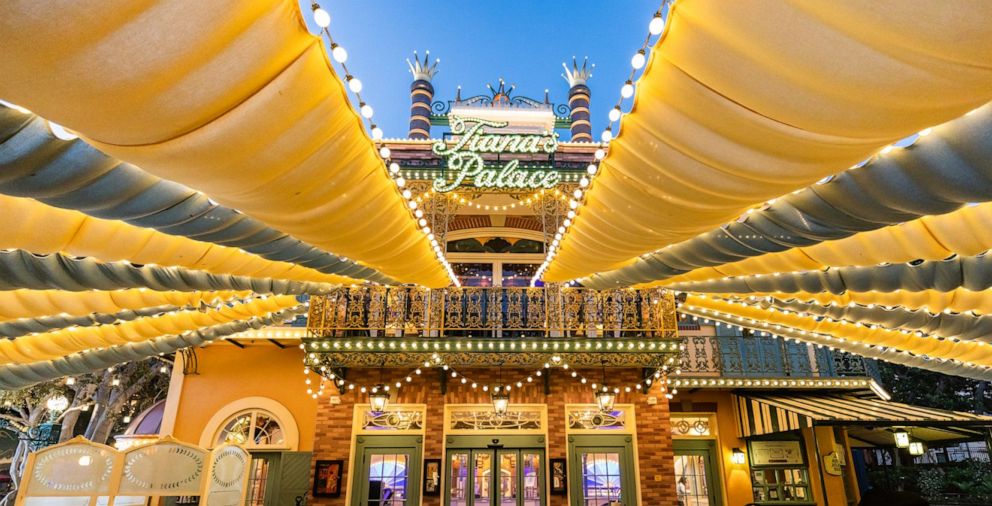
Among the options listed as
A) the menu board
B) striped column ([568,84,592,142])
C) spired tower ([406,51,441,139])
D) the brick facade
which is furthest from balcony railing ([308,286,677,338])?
striped column ([568,84,592,142])

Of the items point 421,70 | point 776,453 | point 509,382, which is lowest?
point 776,453

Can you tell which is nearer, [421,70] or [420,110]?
[420,110]

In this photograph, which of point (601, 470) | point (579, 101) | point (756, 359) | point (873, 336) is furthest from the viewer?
point (579, 101)

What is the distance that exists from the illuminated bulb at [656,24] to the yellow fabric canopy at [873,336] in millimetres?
6541

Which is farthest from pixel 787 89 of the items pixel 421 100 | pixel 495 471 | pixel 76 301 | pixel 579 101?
pixel 421 100

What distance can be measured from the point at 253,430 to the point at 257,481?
953 mm

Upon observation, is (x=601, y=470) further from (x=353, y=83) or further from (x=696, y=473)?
(x=353, y=83)

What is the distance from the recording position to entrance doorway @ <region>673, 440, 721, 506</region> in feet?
34.1

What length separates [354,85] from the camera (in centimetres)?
200

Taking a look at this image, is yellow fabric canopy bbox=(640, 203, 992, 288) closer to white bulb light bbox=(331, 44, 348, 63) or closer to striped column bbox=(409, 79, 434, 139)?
white bulb light bbox=(331, 44, 348, 63)

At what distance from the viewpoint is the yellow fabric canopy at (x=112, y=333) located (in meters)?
5.89

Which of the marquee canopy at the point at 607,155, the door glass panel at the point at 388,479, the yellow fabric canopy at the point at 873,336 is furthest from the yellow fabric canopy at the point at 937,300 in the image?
the door glass panel at the point at 388,479

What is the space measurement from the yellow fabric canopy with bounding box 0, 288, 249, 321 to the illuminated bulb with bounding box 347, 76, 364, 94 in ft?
13.2

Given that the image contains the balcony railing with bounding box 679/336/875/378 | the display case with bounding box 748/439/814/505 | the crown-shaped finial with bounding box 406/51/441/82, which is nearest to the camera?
the display case with bounding box 748/439/814/505
